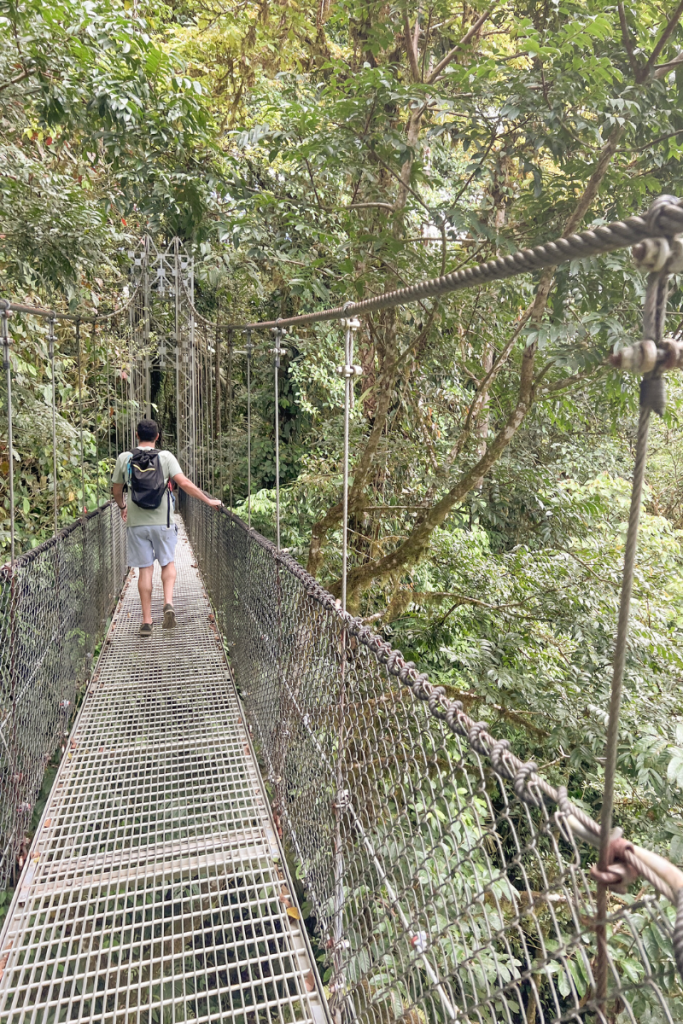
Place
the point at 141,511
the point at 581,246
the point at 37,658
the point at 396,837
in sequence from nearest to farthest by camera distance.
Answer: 1. the point at 581,246
2. the point at 396,837
3. the point at 37,658
4. the point at 141,511

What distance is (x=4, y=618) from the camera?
1404mm

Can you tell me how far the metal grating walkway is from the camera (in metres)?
1.26

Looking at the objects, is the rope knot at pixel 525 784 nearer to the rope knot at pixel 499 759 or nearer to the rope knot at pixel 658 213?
the rope knot at pixel 499 759

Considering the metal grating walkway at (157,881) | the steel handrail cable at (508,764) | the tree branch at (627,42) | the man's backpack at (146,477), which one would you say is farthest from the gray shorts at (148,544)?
the tree branch at (627,42)

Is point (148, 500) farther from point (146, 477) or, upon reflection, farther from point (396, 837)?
point (396, 837)

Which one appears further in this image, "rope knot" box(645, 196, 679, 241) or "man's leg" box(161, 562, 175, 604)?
"man's leg" box(161, 562, 175, 604)

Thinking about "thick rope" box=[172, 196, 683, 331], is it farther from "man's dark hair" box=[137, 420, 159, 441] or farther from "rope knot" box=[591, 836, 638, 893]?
"man's dark hair" box=[137, 420, 159, 441]

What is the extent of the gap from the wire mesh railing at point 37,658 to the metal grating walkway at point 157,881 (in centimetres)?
12

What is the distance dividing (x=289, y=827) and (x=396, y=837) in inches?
26.0

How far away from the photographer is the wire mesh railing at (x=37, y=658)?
1411 millimetres

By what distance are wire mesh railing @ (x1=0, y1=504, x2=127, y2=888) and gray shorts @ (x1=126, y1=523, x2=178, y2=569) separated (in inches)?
8.3

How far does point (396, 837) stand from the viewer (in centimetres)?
102

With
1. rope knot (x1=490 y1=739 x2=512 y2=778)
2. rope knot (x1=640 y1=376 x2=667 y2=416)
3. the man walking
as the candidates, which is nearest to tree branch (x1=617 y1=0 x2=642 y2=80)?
rope knot (x1=640 y1=376 x2=667 y2=416)

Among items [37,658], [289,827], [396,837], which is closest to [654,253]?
[396,837]
